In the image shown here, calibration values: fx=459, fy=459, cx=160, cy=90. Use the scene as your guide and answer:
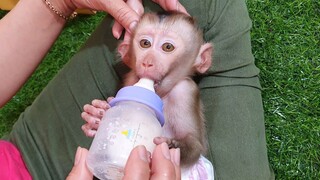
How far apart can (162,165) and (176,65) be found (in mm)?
360

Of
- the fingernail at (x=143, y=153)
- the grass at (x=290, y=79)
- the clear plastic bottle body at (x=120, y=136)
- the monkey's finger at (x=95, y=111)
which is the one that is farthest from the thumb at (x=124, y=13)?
the grass at (x=290, y=79)

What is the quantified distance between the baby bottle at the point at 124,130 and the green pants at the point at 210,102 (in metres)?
0.40

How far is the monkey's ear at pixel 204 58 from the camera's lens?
3.93 ft

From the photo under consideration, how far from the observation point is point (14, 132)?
4.51 ft

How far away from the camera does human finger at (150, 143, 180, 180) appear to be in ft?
2.73

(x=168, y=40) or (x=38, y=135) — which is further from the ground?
(x=168, y=40)

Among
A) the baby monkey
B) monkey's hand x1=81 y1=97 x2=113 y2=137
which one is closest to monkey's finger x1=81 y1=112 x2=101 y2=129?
monkey's hand x1=81 y1=97 x2=113 y2=137

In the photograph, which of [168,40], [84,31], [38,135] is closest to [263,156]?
[168,40]

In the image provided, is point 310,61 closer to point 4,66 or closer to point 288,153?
point 288,153

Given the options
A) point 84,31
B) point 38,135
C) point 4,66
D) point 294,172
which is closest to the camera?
point 4,66

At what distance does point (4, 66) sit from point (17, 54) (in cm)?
5

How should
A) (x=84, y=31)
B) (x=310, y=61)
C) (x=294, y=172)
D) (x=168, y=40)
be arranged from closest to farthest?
(x=168, y=40) → (x=294, y=172) → (x=310, y=61) → (x=84, y=31)

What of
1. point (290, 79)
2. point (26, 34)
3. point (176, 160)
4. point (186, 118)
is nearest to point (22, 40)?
point (26, 34)

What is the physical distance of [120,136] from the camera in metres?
0.86
